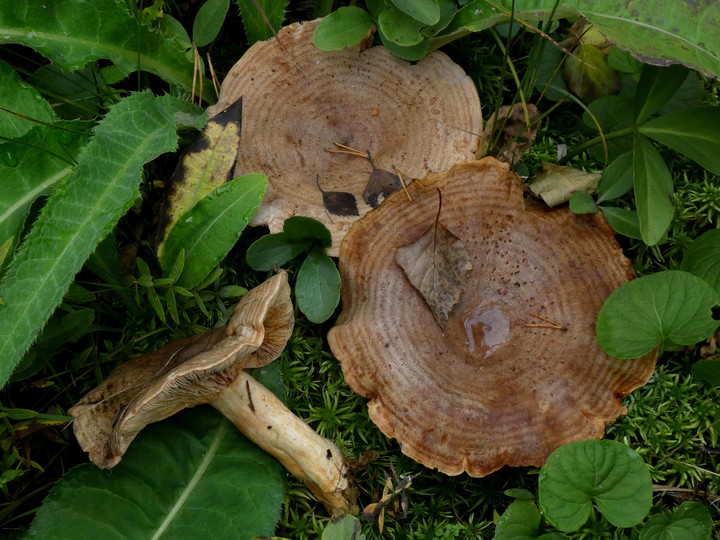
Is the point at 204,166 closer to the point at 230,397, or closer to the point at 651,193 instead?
the point at 230,397

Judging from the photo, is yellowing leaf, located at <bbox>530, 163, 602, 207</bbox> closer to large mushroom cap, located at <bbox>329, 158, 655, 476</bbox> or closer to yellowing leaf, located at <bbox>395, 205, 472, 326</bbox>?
large mushroom cap, located at <bbox>329, 158, 655, 476</bbox>

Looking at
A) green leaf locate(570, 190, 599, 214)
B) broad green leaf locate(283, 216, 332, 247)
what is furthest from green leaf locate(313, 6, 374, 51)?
green leaf locate(570, 190, 599, 214)

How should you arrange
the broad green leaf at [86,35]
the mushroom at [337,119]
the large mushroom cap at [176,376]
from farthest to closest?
the mushroom at [337,119], the broad green leaf at [86,35], the large mushroom cap at [176,376]

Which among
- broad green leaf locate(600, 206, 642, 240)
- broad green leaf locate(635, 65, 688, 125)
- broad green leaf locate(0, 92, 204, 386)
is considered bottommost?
broad green leaf locate(600, 206, 642, 240)

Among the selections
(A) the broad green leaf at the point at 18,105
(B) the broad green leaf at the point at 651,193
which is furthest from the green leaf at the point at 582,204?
(A) the broad green leaf at the point at 18,105

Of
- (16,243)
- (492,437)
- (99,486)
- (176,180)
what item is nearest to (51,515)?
(99,486)

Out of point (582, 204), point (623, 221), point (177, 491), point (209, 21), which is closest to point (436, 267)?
point (582, 204)

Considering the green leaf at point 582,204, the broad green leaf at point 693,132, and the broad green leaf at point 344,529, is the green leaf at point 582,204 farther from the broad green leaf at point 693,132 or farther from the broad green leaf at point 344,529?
the broad green leaf at point 344,529
